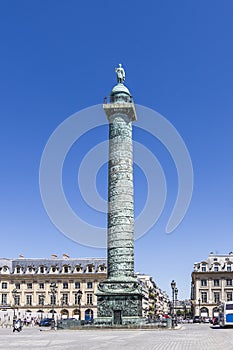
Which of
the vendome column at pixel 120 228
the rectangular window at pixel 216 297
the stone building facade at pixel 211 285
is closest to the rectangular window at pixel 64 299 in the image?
the stone building facade at pixel 211 285

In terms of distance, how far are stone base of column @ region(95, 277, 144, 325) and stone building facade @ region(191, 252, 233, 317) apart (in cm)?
4208

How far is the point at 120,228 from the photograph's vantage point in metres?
33.4

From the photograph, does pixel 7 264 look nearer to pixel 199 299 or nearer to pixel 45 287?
pixel 45 287

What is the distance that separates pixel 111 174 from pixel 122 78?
7718mm

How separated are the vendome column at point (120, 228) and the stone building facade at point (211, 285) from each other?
42.1 meters

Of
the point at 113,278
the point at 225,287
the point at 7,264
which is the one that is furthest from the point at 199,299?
the point at 113,278

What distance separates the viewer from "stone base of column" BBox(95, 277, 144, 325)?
105 feet

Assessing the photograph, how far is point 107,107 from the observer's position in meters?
36.2

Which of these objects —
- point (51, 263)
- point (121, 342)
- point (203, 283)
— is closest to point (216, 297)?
point (203, 283)

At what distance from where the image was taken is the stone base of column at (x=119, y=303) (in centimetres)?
3200

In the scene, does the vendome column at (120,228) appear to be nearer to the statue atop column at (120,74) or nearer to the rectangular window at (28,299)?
the statue atop column at (120,74)

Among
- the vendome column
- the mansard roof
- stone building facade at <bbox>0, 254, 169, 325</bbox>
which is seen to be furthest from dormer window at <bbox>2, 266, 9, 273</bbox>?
the vendome column

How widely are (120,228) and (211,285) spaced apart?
4370 centimetres

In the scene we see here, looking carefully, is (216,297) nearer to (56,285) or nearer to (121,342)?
(56,285)
